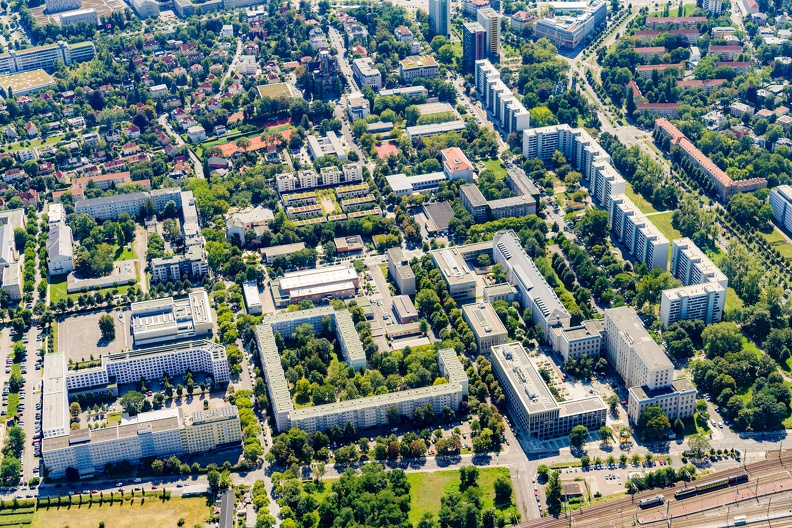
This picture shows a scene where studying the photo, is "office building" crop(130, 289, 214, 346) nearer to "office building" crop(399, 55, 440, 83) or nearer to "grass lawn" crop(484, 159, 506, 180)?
"grass lawn" crop(484, 159, 506, 180)

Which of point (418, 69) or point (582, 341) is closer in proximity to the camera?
point (582, 341)

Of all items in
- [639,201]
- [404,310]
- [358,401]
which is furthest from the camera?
[639,201]

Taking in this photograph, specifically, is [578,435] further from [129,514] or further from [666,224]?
[666,224]

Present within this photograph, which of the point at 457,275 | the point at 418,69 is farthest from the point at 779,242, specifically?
the point at 418,69

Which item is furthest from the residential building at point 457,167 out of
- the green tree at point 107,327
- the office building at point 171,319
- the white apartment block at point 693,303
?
the green tree at point 107,327

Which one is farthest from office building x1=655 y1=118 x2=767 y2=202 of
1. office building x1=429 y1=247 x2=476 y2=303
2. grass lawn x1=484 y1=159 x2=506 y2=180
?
office building x1=429 y1=247 x2=476 y2=303

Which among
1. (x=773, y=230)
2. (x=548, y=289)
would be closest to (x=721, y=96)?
(x=773, y=230)

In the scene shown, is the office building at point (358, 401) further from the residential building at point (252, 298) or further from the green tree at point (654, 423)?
the green tree at point (654, 423)

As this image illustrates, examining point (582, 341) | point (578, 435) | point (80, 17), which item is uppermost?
point (80, 17)
